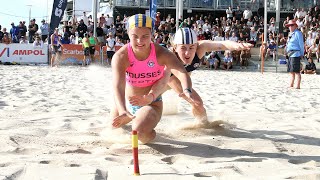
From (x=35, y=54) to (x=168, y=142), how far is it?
1866cm

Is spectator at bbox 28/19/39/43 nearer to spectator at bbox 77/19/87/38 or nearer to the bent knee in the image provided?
spectator at bbox 77/19/87/38

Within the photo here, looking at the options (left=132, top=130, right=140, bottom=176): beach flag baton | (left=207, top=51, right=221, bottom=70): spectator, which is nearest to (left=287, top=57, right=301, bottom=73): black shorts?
(left=132, top=130, right=140, bottom=176): beach flag baton

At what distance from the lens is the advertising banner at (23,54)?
2245 cm

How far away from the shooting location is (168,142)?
16.5 ft

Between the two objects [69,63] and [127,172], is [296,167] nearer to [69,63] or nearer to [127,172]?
[127,172]

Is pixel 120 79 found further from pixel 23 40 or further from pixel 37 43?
pixel 23 40

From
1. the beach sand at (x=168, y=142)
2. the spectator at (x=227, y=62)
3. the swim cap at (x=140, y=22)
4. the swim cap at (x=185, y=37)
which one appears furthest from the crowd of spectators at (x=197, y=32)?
the swim cap at (x=140, y=22)

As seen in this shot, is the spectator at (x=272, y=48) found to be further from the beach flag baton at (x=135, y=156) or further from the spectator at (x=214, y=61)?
the beach flag baton at (x=135, y=156)

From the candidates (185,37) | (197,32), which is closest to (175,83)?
(185,37)

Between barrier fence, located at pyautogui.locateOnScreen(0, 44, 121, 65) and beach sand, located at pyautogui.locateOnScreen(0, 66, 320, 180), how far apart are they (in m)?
14.0

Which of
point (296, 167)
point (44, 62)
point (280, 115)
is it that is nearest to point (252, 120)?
point (280, 115)

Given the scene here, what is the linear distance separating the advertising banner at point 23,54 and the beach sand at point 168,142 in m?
14.0

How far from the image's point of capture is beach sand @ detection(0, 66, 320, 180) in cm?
364

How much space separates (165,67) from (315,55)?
20820 mm
